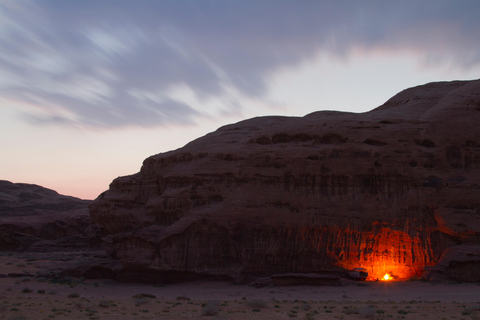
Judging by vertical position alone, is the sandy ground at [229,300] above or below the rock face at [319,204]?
below

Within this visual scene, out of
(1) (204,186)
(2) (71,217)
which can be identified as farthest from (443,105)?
(2) (71,217)

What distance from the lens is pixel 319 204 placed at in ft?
87.0

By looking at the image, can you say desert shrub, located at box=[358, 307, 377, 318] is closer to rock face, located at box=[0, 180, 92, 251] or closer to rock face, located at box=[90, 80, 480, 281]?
rock face, located at box=[90, 80, 480, 281]

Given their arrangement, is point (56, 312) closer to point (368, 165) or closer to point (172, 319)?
point (172, 319)

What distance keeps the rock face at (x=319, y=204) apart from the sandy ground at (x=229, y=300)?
80.0 inches

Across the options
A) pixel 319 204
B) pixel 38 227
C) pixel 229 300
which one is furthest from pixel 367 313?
pixel 38 227

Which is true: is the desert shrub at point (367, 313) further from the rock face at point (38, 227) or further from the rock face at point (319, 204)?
the rock face at point (38, 227)

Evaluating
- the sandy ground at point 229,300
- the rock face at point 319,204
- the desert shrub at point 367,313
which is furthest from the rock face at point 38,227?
the desert shrub at point 367,313

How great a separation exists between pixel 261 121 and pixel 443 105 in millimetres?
13979

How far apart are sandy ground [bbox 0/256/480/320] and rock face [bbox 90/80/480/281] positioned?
2032 mm

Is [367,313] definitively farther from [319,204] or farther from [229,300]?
[319,204]

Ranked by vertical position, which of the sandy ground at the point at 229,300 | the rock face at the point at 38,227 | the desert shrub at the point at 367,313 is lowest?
the sandy ground at the point at 229,300

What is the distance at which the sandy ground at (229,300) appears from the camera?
1541cm

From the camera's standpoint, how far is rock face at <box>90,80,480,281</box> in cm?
2550
